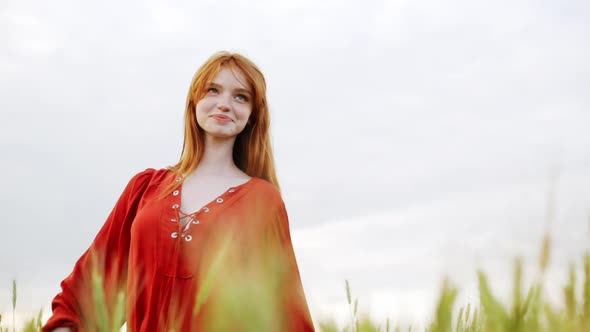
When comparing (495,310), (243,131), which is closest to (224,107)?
(243,131)

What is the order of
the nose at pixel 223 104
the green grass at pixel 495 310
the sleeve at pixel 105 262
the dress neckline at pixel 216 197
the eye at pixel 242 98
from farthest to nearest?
1. the eye at pixel 242 98
2. the nose at pixel 223 104
3. the dress neckline at pixel 216 197
4. the sleeve at pixel 105 262
5. the green grass at pixel 495 310

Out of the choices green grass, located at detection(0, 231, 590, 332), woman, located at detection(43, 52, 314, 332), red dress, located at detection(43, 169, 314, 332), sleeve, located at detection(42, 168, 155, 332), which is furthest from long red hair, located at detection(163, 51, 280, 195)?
green grass, located at detection(0, 231, 590, 332)

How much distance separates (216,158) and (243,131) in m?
0.25

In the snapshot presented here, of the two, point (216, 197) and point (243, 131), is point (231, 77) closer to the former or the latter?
point (243, 131)

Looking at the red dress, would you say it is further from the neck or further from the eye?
the eye

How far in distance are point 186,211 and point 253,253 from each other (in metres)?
0.32

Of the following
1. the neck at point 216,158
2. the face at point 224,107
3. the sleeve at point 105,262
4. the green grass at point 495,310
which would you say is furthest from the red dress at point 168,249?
the green grass at point 495,310

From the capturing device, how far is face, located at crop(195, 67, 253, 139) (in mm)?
2592

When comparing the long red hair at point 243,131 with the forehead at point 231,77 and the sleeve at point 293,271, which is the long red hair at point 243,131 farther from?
the sleeve at point 293,271

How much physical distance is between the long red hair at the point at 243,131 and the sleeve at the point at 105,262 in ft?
0.73

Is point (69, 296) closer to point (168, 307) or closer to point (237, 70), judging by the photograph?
point (168, 307)

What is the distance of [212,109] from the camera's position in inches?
103

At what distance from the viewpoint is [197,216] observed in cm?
245

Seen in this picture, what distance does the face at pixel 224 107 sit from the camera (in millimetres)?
2592
